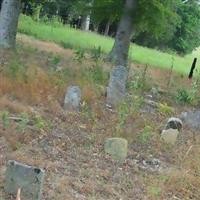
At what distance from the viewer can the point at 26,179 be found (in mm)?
5980

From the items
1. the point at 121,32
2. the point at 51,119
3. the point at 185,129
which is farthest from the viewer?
the point at 121,32

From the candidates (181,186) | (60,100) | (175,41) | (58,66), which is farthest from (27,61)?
(175,41)

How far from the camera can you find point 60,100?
10273 millimetres

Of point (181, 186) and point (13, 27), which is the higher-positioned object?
point (13, 27)

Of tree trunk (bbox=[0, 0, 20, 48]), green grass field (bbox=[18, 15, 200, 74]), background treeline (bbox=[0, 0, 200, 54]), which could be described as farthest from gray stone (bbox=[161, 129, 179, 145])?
green grass field (bbox=[18, 15, 200, 74])

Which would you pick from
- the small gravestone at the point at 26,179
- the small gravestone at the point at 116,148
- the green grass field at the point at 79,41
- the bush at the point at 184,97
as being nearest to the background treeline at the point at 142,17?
the green grass field at the point at 79,41

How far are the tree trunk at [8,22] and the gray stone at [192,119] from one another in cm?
450

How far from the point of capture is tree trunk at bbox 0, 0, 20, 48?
13.1 meters

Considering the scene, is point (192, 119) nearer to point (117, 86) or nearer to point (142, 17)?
point (117, 86)

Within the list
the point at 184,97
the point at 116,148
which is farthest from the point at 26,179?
the point at 184,97

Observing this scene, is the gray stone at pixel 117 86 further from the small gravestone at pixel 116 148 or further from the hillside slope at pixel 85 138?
the small gravestone at pixel 116 148

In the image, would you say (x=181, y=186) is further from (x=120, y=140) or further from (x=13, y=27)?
(x=13, y=27)

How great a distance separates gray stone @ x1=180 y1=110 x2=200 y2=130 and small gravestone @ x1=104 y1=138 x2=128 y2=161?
323 centimetres

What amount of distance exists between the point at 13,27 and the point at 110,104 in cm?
367
